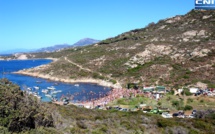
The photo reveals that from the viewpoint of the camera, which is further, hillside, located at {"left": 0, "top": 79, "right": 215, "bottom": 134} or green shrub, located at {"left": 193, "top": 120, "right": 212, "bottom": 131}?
green shrub, located at {"left": 193, "top": 120, "right": 212, "bottom": 131}

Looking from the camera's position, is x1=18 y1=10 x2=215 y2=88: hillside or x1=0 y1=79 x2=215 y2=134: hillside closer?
x1=0 y1=79 x2=215 y2=134: hillside

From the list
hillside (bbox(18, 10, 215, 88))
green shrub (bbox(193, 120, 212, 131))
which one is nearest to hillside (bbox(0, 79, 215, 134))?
green shrub (bbox(193, 120, 212, 131))

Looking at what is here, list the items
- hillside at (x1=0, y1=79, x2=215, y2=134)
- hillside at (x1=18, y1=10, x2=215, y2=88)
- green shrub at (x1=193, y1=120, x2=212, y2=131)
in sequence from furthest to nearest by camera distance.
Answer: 1. hillside at (x1=18, y1=10, x2=215, y2=88)
2. green shrub at (x1=193, y1=120, x2=212, y2=131)
3. hillside at (x1=0, y1=79, x2=215, y2=134)

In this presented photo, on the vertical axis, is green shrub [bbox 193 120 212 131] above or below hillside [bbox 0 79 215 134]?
below

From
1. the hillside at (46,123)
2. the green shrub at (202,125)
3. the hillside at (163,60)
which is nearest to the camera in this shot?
the hillside at (46,123)

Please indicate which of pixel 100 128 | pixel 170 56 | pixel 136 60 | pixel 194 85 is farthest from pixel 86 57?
pixel 100 128

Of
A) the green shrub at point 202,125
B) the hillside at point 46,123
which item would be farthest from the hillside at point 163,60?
the hillside at point 46,123

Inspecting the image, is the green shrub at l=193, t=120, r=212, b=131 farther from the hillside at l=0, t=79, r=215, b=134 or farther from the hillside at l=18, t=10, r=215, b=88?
the hillside at l=18, t=10, r=215, b=88

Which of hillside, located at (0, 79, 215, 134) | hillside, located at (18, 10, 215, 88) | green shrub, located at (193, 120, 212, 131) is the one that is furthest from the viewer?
hillside, located at (18, 10, 215, 88)

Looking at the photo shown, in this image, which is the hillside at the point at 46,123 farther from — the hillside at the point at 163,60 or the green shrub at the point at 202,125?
the hillside at the point at 163,60
